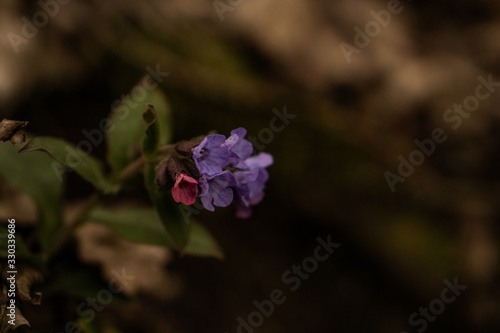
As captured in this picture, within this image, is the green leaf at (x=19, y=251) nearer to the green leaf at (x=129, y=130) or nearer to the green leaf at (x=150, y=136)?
the green leaf at (x=129, y=130)

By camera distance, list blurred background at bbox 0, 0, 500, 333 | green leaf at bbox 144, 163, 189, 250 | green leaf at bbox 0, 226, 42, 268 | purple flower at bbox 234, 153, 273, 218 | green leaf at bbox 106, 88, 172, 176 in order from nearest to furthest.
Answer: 1. purple flower at bbox 234, 153, 273, 218
2. green leaf at bbox 144, 163, 189, 250
3. green leaf at bbox 0, 226, 42, 268
4. green leaf at bbox 106, 88, 172, 176
5. blurred background at bbox 0, 0, 500, 333

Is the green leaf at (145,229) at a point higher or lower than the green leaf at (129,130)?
lower

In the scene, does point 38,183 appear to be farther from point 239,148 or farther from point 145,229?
point 239,148

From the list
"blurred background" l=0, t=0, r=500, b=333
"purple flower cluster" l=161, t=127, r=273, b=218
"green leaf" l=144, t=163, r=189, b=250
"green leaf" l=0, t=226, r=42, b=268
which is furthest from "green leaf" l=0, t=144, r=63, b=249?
"purple flower cluster" l=161, t=127, r=273, b=218

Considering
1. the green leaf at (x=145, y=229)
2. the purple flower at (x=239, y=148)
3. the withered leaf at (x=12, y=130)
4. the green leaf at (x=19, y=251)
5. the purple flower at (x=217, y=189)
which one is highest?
the purple flower at (x=239, y=148)

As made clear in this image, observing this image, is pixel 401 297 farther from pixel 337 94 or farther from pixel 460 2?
pixel 460 2

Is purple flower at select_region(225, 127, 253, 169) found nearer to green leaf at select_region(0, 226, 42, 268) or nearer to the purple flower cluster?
the purple flower cluster

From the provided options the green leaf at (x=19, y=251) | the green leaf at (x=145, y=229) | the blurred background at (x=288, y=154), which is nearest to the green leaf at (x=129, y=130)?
the green leaf at (x=145, y=229)

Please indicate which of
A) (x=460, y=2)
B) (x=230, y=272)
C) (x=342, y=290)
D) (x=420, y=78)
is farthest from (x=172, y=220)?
(x=460, y=2)
